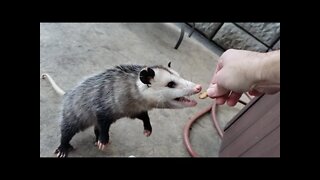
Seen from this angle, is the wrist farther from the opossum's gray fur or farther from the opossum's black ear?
the opossum's gray fur

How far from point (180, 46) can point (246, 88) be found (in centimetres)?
92

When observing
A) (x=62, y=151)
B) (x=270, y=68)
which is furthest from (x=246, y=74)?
(x=62, y=151)

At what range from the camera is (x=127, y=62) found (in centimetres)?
198

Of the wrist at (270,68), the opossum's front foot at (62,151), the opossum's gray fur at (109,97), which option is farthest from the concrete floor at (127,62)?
the wrist at (270,68)

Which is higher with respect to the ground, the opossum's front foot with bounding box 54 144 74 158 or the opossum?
the opossum

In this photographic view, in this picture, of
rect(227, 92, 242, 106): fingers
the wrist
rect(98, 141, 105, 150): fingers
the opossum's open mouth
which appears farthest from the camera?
rect(98, 141, 105, 150): fingers

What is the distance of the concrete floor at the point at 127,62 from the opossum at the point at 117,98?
0.11 m

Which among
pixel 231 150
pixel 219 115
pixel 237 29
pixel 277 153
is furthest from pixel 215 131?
pixel 277 153

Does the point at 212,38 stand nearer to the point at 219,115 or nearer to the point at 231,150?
the point at 219,115

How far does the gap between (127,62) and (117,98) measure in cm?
44

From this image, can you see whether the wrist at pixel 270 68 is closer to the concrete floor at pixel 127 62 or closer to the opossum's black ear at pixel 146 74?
the opossum's black ear at pixel 146 74

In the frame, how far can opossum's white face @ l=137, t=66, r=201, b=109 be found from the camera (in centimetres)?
145

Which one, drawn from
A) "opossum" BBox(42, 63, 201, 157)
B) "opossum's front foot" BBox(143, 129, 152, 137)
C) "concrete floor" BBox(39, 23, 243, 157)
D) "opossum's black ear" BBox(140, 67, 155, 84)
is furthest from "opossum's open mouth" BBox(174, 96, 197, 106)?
"concrete floor" BBox(39, 23, 243, 157)

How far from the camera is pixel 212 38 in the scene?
2426mm
